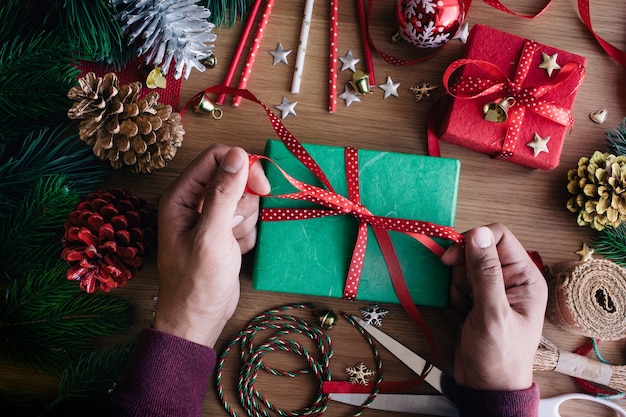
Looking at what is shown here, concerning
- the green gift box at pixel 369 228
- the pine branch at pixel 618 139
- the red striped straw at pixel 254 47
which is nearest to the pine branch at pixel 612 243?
the pine branch at pixel 618 139

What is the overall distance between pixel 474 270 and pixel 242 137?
1.86 ft

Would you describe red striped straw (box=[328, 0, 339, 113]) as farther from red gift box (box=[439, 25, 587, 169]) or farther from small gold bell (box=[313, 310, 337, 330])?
small gold bell (box=[313, 310, 337, 330])

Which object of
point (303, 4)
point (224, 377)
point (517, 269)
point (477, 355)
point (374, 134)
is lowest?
point (224, 377)

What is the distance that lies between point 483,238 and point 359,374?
0.40 meters

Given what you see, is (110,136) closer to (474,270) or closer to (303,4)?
(303,4)

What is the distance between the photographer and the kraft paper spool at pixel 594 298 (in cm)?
98

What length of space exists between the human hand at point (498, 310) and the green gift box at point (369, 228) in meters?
0.07

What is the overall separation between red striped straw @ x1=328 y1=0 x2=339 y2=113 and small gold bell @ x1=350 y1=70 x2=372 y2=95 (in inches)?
1.8

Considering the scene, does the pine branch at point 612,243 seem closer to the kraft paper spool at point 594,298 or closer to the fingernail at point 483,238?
the kraft paper spool at point 594,298

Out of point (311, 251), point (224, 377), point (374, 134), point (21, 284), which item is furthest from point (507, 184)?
point (21, 284)

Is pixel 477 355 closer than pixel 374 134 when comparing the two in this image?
Yes

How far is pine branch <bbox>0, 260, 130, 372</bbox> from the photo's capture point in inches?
36.6

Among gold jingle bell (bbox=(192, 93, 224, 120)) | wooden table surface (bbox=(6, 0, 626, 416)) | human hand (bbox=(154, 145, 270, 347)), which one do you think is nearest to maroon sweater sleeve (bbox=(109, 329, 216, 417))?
human hand (bbox=(154, 145, 270, 347))

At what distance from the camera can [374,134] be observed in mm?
1110
